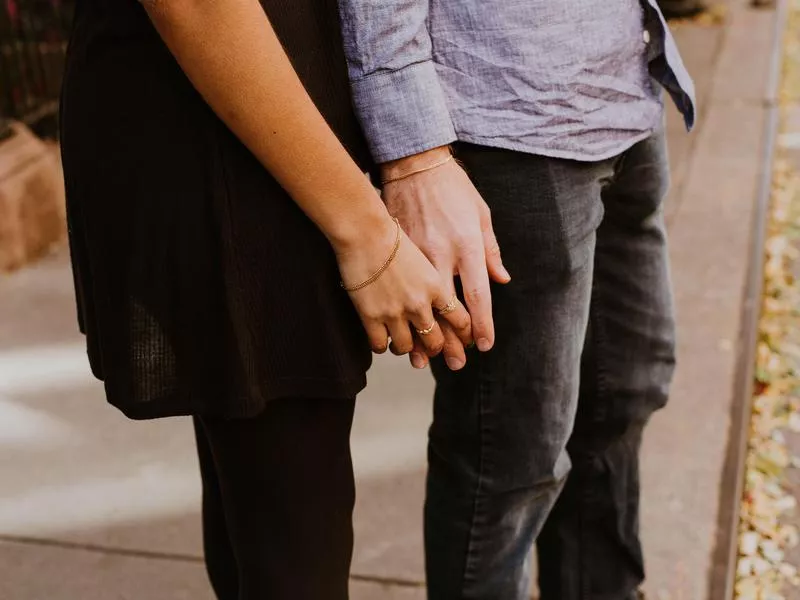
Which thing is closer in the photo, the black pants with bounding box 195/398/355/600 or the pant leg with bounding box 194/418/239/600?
the black pants with bounding box 195/398/355/600

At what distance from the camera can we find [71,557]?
231cm

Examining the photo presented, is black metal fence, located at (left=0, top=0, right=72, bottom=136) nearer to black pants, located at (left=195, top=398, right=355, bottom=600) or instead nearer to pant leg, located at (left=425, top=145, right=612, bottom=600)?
pant leg, located at (left=425, top=145, right=612, bottom=600)

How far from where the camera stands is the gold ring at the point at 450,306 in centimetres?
117

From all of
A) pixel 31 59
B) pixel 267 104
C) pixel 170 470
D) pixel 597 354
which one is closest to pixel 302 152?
pixel 267 104

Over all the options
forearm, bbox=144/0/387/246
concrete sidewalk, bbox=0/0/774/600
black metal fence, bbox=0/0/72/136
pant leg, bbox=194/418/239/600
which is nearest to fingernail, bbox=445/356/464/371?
forearm, bbox=144/0/387/246

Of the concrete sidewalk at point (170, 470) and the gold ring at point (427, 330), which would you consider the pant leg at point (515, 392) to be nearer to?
the gold ring at point (427, 330)

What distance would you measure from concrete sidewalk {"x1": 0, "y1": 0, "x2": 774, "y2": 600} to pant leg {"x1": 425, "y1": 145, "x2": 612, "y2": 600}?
0.67 meters

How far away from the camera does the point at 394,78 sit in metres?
1.15

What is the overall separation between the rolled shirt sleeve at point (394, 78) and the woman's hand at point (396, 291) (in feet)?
0.38

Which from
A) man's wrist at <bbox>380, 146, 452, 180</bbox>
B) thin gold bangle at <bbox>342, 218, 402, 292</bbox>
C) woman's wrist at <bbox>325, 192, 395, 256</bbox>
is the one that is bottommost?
thin gold bangle at <bbox>342, 218, 402, 292</bbox>

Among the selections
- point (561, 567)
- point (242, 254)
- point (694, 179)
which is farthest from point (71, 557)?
point (694, 179)

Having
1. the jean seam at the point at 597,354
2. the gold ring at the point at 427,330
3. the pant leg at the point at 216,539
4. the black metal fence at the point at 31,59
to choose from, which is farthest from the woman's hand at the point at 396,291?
the black metal fence at the point at 31,59

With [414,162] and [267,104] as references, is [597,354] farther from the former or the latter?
[267,104]

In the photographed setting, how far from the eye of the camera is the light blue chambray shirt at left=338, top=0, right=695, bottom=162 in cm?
115
